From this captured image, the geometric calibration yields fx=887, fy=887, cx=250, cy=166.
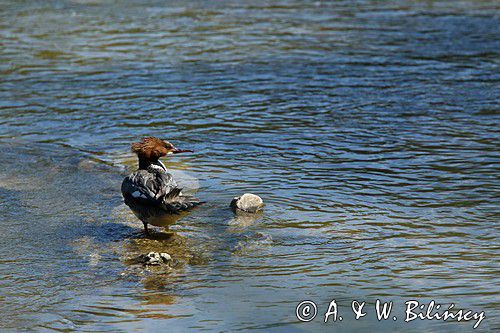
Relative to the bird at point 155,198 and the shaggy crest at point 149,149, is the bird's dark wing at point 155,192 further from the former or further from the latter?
the shaggy crest at point 149,149

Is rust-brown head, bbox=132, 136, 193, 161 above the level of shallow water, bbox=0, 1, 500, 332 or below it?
above

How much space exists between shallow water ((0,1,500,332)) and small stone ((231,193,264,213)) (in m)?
0.11

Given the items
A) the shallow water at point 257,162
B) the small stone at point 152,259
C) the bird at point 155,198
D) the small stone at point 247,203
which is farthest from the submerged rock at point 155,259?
the small stone at point 247,203

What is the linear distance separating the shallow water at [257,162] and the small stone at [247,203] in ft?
0.36

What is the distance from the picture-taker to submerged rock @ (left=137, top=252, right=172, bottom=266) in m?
6.20

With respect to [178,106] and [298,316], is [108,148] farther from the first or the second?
[298,316]

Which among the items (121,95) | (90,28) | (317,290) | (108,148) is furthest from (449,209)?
(90,28)

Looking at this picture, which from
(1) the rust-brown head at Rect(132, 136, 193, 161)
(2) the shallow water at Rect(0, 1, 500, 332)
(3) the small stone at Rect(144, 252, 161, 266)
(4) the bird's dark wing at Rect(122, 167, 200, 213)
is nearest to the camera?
(2) the shallow water at Rect(0, 1, 500, 332)

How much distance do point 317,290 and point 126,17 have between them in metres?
11.6

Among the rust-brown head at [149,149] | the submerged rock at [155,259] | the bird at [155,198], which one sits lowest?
the submerged rock at [155,259]

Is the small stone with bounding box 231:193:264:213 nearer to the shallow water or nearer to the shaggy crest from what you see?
the shallow water

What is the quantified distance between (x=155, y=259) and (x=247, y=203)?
4.40ft

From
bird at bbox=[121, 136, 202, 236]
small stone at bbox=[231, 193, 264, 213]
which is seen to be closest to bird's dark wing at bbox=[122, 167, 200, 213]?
bird at bbox=[121, 136, 202, 236]

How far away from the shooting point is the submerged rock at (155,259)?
620cm
